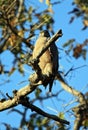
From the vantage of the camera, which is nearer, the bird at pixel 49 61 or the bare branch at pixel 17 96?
the bare branch at pixel 17 96

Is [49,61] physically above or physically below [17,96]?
above

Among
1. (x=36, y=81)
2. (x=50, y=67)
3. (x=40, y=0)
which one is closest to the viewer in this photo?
(x=36, y=81)

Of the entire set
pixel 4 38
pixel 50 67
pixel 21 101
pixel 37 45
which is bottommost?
pixel 21 101

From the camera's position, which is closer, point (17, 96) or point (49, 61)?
point (17, 96)

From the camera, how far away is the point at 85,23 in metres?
8.49

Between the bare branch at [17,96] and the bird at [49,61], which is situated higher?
the bird at [49,61]

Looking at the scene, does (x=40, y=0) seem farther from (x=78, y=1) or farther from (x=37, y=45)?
A: (x=37, y=45)

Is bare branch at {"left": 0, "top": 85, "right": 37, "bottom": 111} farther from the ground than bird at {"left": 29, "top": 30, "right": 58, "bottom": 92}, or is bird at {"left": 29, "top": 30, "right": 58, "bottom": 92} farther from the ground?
bird at {"left": 29, "top": 30, "right": 58, "bottom": 92}

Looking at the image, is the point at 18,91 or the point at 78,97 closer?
the point at 18,91

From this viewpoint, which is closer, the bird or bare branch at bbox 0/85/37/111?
bare branch at bbox 0/85/37/111

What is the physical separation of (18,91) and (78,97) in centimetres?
263

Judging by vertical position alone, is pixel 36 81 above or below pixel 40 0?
below

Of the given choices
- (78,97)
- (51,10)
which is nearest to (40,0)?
(51,10)

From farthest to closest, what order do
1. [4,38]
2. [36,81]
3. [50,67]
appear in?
[4,38] < [50,67] < [36,81]
